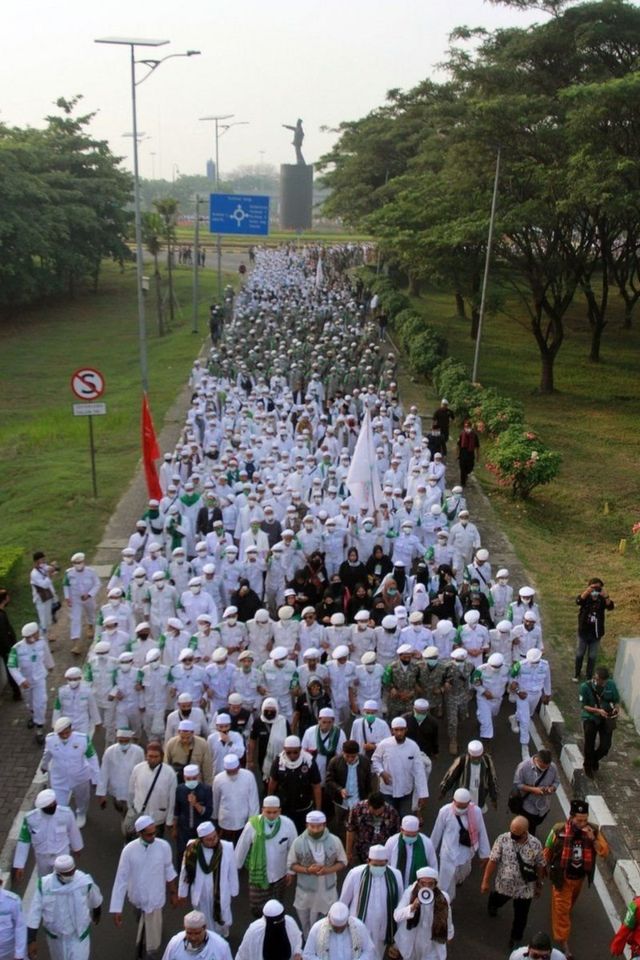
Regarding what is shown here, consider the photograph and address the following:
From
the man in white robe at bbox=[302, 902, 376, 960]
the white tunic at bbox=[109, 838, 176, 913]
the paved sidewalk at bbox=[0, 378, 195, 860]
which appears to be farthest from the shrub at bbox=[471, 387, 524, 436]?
the man in white robe at bbox=[302, 902, 376, 960]

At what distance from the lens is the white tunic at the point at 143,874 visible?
5.85 meters

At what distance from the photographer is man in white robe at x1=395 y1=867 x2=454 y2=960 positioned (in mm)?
5508

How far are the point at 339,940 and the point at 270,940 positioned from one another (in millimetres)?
402

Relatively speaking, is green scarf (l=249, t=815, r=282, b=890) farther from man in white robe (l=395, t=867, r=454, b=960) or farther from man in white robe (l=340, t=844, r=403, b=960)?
man in white robe (l=395, t=867, r=454, b=960)

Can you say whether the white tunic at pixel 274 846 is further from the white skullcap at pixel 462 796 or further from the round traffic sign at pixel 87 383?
the round traffic sign at pixel 87 383

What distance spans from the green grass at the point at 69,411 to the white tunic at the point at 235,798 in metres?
5.28

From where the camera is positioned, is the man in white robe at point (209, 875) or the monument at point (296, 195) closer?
the man in white robe at point (209, 875)

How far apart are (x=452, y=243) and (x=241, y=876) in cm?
1929

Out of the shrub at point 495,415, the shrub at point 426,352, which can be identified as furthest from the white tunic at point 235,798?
the shrub at point 426,352

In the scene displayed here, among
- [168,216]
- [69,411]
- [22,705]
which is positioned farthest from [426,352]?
[22,705]

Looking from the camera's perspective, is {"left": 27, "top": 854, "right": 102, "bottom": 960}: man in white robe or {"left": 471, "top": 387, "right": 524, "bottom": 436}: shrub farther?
{"left": 471, "top": 387, "right": 524, "bottom": 436}: shrub

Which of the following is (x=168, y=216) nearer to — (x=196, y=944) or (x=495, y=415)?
(x=495, y=415)

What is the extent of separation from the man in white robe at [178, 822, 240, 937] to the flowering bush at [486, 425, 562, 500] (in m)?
11.0

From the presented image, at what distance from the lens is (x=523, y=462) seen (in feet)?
52.1
